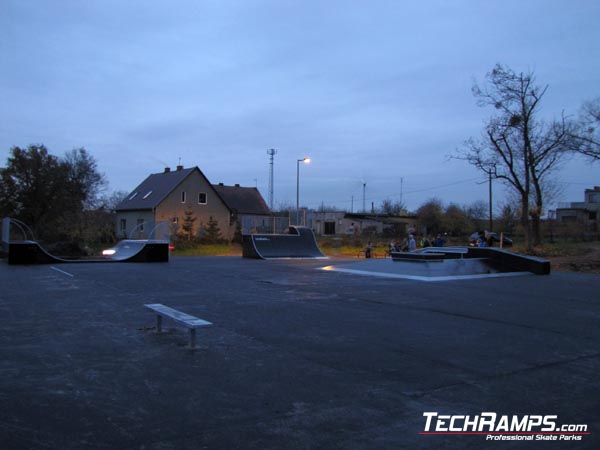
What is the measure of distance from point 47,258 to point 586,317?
1894 cm

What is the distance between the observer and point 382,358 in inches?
228

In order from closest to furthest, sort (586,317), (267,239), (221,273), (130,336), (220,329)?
(130,336), (220,329), (586,317), (221,273), (267,239)

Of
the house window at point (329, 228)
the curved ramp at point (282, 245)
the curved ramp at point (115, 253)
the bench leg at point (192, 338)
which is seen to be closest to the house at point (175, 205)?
the house window at point (329, 228)

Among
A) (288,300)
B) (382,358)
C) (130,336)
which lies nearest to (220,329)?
(130,336)

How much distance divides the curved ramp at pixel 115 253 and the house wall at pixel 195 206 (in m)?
20.3

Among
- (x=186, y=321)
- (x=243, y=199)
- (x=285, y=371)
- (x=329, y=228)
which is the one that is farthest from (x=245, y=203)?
(x=285, y=371)

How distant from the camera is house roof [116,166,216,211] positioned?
47.2 metres

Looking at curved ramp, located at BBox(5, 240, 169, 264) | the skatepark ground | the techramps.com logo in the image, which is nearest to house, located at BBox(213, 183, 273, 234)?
curved ramp, located at BBox(5, 240, 169, 264)

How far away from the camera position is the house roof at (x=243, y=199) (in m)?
58.1

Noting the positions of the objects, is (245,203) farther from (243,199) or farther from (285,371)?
(285,371)

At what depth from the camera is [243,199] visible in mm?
60031

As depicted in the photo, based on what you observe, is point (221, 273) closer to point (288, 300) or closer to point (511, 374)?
point (288, 300)

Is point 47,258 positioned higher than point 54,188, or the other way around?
point 54,188

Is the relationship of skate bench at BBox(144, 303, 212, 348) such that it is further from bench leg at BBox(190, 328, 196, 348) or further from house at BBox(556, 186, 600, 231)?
house at BBox(556, 186, 600, 231)
